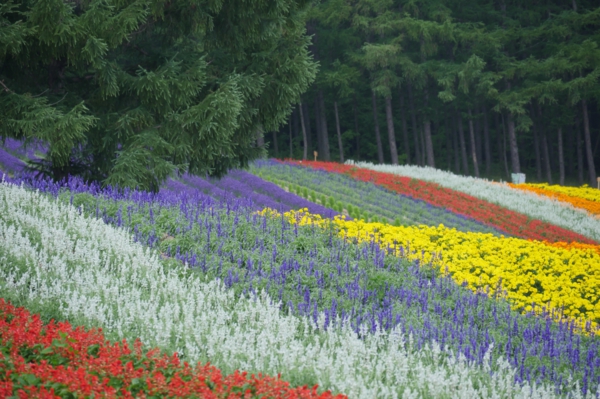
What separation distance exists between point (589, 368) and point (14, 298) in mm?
5805

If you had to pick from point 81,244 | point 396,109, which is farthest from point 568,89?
point 81,244

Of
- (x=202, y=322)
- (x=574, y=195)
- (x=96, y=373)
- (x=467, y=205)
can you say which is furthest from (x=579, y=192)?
(x=96, y=373)

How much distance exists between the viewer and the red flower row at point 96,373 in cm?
433

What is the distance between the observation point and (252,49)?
13211mm

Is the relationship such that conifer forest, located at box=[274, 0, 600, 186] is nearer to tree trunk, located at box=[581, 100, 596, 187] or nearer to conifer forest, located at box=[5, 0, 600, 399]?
tree trunk, located at box=[581, 100, 596, 187]

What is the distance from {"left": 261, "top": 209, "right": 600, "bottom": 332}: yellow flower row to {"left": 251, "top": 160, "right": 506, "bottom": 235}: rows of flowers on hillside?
4.42 meters

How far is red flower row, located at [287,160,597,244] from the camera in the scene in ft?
63.5

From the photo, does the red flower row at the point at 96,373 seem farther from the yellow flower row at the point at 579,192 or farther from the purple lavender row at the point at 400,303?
the yellow flower row at the point at 579,192

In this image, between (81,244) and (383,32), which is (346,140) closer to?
(383,32)

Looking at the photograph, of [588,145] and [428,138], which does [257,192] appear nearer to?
[428,138]

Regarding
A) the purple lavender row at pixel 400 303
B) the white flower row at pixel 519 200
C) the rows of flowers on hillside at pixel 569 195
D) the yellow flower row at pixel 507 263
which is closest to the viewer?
the purple lavender row at pixel 400 303

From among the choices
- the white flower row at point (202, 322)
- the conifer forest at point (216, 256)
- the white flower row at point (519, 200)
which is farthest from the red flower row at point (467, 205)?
the white flower row at point (202, 322)

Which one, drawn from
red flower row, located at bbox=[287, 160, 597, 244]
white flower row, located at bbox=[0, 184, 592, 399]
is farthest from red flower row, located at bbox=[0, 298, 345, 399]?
red flower row, located at bbox=[287, 160, 597, 244]

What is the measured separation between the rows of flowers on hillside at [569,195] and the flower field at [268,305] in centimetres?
1361
